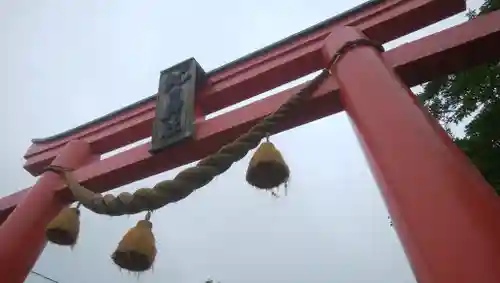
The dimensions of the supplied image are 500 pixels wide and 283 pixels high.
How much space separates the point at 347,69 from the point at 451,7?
864mm

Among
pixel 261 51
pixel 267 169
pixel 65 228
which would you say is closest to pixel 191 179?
pixel 267 169

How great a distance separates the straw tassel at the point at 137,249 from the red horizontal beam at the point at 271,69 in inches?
45.6

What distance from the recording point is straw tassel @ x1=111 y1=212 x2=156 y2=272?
1550mm

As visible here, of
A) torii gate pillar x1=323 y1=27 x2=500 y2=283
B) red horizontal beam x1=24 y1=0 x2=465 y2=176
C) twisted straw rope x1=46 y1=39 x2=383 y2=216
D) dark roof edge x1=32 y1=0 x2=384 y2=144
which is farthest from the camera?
dark roof edge x1=32 y1=0 x2=384 y2=144

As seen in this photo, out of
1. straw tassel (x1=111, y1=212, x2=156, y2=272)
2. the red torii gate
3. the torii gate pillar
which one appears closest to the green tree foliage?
the red torii gate

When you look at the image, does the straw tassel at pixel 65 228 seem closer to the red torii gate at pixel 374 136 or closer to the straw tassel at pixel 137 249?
the red torii gate at pixel 374 136

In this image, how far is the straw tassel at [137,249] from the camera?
5.08 feet

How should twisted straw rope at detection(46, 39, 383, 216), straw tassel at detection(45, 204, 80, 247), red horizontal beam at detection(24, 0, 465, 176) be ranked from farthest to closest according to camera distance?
red horizontal beam at detection(24, 0, 465, 176) → straw tassel at detection(45, 204, 80, 247) → twisted straw rope at detection(46, 39, 383, 216)

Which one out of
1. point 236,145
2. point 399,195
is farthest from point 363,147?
point 236,145

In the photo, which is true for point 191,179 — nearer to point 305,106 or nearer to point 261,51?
point 305,106

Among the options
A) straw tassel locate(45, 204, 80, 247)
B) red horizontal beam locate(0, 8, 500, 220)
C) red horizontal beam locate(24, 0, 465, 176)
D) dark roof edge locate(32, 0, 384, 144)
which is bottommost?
straw tassel locate(45, 204, 80, 247)

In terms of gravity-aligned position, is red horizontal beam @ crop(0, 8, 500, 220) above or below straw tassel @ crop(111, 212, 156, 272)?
above

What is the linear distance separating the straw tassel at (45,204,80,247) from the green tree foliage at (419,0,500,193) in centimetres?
261

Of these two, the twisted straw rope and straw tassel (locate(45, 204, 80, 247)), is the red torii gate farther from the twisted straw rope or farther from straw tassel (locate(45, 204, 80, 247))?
straw tassel (locate(45, 204, 80, 247))
